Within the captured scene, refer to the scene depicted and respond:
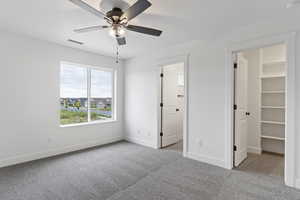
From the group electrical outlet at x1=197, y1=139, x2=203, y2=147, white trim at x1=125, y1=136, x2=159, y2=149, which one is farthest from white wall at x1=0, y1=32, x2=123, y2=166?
electrical outlet at x1=197, y1=139, x2=203, y2=147

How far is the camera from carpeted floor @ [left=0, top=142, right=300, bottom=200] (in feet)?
7.03

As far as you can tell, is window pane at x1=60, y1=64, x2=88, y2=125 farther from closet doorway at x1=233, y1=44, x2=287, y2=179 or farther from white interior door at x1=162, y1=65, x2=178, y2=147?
closet doorway at x1=233, y1=44, x2=287, y2=179

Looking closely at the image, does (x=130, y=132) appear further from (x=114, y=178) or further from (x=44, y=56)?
(x=44, y=56)

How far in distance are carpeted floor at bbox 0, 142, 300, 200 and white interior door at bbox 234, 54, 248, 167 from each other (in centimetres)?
56

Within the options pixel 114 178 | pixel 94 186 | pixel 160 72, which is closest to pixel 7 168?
pixel 94 186

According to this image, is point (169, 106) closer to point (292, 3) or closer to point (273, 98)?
point (273, 98)

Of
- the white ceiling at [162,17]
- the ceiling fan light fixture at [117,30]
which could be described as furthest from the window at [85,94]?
the ceiling fan light fixture at [117,30]

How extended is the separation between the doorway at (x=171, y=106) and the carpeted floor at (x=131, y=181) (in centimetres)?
104

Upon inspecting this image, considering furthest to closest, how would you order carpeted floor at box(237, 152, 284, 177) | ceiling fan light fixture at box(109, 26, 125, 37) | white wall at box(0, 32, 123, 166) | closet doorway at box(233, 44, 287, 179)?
closet doorway at box(233, 44, 287, 179)
white wall at box(0, 32, 123, 166)
carpeted floor at box(237, 152, 284, 177)
ceiling fan light fixture at box(109, 26, 125, 37)

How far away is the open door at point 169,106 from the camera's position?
4379 mm

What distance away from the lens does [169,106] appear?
4.56 m

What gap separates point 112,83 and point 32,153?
8.53 feet

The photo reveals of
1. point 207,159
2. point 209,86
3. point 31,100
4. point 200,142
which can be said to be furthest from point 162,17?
point 31,100

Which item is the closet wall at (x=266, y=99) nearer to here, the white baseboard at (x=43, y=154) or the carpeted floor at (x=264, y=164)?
the carpeted floor at (x=264, y=164)
